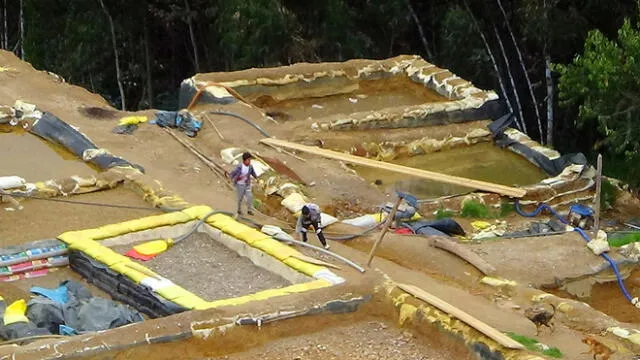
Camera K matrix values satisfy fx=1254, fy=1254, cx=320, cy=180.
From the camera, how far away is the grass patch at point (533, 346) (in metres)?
12.3

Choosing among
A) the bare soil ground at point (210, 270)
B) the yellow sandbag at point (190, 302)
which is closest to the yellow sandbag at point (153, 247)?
the bare soil ground at point (210, 270)

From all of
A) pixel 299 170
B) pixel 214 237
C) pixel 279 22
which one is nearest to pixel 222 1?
pixel 279 22

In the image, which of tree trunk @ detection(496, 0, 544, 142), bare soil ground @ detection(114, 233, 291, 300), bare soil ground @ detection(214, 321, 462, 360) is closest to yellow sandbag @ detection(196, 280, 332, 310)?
bare soil ground @ detection(114, 233, 291, 300)

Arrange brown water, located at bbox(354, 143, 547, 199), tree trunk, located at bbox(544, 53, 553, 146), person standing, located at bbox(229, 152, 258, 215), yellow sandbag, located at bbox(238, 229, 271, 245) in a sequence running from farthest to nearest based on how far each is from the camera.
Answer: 1. tree trunk, located at bbox(544, 53, 553, 146)
2. brown water, located at bbox(354, 143, 547, 199)
3. person standing, located at bbox(229, 152, 258, 215)
4. yellow sandbag, located at bbox(238, 229, 271, 245)

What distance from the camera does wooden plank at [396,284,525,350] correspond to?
12.2 meters

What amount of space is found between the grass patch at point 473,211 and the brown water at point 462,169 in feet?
2.53

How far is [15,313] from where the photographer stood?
12.8 metres

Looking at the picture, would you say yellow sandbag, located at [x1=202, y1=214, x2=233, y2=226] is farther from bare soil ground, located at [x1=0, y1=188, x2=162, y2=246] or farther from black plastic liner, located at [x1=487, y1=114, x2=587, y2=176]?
black plastic liner, located at [x1=487, y1=114, x2=587, y2=176]

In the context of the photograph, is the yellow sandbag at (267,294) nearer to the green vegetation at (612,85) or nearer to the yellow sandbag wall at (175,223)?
the yellow sandbag wall at (175,223)

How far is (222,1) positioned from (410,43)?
606 centimetres

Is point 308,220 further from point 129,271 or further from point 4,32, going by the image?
point 4,32

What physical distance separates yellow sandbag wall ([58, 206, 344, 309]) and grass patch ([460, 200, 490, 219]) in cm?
502

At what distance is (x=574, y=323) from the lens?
1380 cm

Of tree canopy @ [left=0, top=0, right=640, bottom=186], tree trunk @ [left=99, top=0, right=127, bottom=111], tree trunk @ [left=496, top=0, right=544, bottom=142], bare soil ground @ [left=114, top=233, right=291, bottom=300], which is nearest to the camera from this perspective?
bare soil ground @ [left=114, top=233, right=291, bottom=300]
